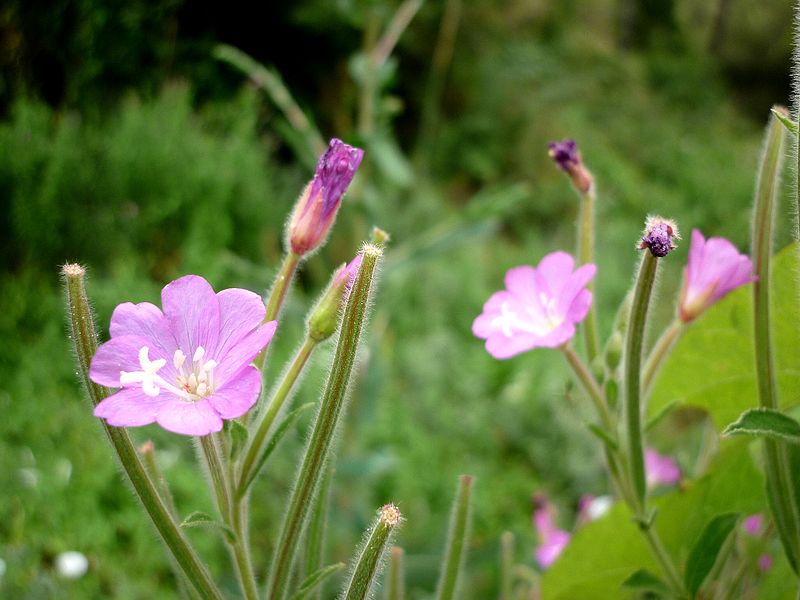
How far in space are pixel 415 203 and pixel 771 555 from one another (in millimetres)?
2274

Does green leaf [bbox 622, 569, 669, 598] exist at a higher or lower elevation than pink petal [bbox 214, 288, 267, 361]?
lower

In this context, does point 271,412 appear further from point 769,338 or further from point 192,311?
point 769,338

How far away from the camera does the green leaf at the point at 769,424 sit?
287 mm

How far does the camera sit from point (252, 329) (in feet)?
1.09

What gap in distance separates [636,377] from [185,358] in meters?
0.21

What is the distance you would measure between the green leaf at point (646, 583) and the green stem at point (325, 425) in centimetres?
17

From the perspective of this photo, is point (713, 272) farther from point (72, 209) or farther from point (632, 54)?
point (632, 54)

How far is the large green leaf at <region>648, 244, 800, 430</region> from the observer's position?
1.26 feet

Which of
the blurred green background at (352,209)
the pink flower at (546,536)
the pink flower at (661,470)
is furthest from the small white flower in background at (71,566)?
the pink flower at (661,470)

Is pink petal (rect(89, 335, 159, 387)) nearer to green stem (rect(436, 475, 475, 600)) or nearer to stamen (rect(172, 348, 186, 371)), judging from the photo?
stamen (rect(172, 348, 186, 371))

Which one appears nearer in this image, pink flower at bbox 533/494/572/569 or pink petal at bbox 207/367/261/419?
pink petal at bbox 207/367/261/419

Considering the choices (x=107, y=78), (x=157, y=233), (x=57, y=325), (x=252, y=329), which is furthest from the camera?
(x=107, y=78)

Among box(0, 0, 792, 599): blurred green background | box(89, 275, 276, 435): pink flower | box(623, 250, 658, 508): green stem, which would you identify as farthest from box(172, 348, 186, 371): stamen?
box(623, 250, 658, 508): green stem

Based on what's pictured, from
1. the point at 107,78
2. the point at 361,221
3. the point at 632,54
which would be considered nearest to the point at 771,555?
the point at 361,221
